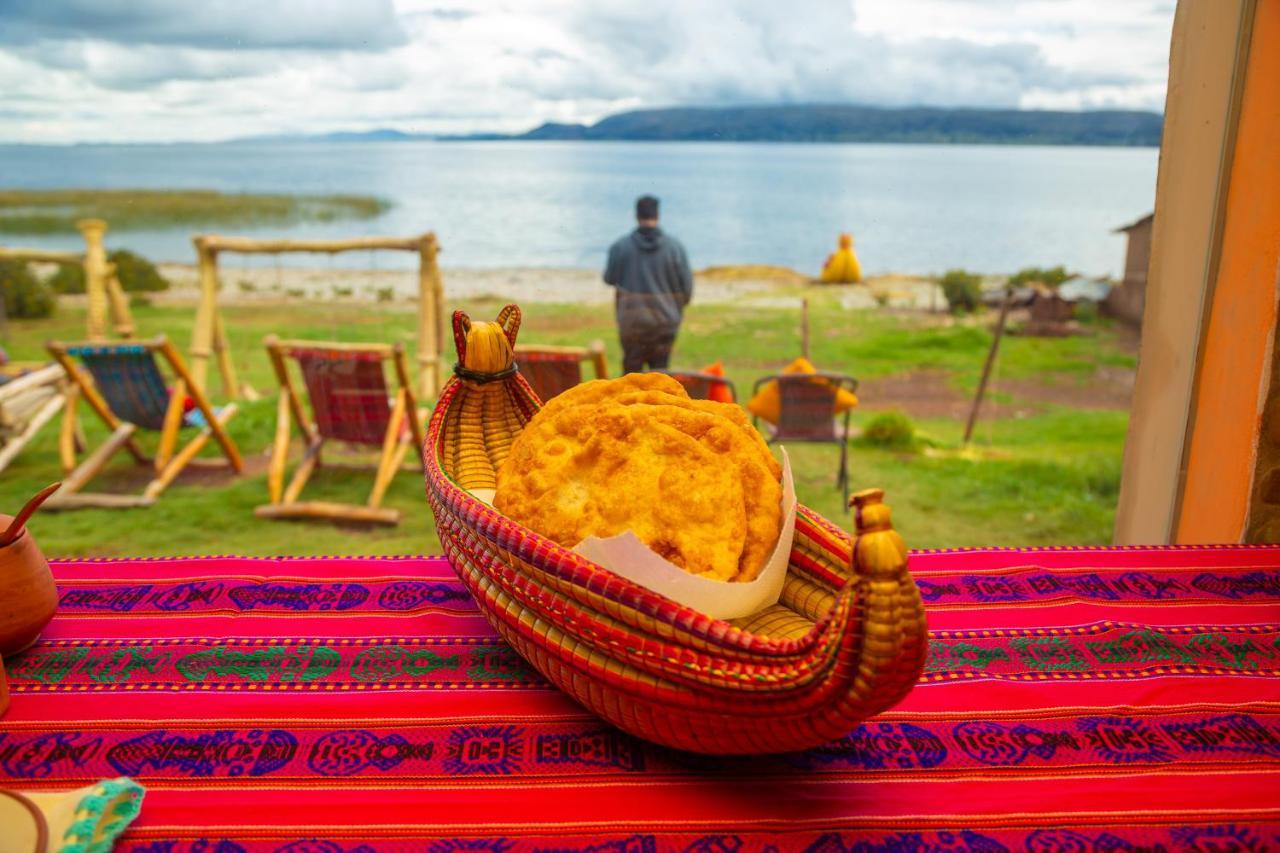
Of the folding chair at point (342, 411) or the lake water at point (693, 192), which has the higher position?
the lake water at point (693, 192)

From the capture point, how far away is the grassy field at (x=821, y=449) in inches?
185

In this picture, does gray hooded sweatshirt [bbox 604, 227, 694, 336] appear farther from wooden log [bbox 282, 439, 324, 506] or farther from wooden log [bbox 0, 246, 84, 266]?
wooden log [bbox 0, 246, 84, 266]

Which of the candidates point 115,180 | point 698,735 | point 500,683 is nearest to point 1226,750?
point 698,735

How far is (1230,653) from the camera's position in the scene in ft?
5.40

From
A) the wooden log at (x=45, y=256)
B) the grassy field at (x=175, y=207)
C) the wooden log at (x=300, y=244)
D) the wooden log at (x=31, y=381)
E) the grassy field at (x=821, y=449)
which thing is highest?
the grassy field at (x=175, y=207)

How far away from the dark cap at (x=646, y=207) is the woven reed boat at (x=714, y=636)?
3930 millimetres

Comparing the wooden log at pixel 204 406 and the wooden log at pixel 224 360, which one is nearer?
the wooden log at pixel 204 406

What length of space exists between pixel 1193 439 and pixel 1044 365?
5294mm

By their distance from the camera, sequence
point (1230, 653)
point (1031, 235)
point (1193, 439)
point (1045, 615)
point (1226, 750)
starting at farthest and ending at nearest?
point (1031, 235)
point (1193, 439)
point (1045, 615)
point (1230, 653)
point (1226, 750)

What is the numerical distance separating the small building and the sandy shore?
72.4 inches

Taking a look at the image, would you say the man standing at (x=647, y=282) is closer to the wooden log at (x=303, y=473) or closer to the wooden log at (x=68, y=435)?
the wooden log at (x=303, y=473)

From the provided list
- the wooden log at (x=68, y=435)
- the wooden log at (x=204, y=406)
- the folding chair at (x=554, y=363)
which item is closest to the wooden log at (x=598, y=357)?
the folding chair at (x=554, y=363)

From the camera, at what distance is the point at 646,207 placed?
5.32m

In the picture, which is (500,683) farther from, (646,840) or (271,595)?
(271,595)
